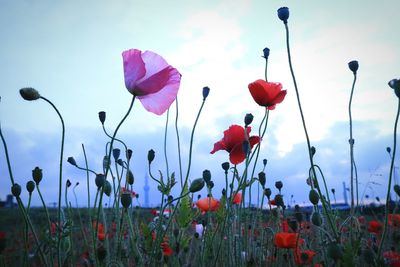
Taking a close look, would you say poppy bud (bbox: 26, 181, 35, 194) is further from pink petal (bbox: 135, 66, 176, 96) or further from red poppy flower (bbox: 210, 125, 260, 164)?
red poppy flower (bbox: 210, 125, 260, 164)

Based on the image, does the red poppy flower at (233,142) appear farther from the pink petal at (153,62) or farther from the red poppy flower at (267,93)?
the pink petal at (153,62)

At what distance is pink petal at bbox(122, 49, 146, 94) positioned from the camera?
145 centimetres

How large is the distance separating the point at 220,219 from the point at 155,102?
0.91 metres

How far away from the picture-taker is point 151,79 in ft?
4.97

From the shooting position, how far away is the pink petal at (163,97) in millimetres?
1566

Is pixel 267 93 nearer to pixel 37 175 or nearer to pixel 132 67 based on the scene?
pixel 132 67

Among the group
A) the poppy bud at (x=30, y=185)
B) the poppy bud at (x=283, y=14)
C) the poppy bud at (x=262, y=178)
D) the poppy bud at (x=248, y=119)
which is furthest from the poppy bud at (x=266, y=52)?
the poppy bud at (x=30, y=185)

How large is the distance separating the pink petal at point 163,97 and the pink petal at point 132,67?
0.09 m

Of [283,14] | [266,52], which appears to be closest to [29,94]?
[283,14]

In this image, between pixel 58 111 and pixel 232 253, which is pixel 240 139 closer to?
pixel 232 253

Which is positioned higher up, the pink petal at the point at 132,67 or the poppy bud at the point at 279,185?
the pink petal at the point at 132,67

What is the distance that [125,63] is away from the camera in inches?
57.5

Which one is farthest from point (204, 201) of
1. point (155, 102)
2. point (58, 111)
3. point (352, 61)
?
point (58, 111)

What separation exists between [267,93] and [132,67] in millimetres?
996
